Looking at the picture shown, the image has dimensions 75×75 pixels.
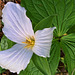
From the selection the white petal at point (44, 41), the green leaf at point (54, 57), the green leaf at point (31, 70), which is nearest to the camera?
the white petal at point (44, 41)

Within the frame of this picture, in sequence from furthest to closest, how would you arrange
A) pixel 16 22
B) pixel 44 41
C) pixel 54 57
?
1. pixel 54 57
2. pixel 16 22
3. pixel 44 41

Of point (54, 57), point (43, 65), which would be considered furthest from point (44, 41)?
point (54, 57)

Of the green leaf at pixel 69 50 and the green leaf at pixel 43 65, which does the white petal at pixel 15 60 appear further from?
the green leaf at pixel 69 50

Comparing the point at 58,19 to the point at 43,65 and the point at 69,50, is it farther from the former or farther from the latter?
the point at 43,65

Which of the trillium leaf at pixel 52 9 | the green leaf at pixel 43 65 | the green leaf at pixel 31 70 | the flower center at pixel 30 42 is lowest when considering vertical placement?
the green leaf at pixel 31 70

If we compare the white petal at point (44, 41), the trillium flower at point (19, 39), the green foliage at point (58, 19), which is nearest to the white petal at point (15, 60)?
the trillium flower at point (19, 39)

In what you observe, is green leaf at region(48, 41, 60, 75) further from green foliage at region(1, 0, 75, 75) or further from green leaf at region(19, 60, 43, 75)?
green leaf at region(19, 60, 43, 75)

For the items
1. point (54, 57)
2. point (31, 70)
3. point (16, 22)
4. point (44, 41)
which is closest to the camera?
point (44, 41)

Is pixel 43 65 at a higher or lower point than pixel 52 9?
lower
